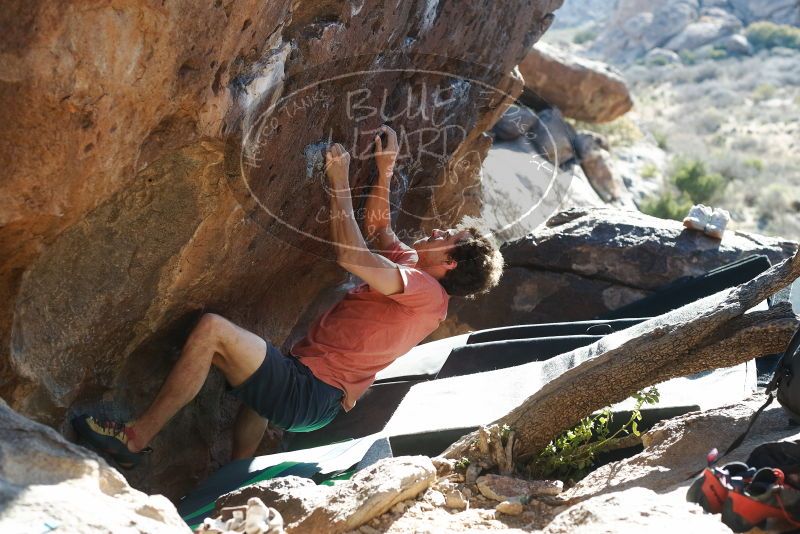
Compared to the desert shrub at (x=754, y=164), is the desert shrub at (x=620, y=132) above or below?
above

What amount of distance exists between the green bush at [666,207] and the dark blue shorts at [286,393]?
1623 cm

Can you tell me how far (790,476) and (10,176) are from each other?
272 centimetres

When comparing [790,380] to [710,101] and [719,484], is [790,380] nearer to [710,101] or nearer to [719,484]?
[719,484]

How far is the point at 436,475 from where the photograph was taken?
423 centimetres

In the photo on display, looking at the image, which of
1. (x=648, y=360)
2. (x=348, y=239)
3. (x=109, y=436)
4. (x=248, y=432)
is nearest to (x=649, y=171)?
(x=248, y=432)

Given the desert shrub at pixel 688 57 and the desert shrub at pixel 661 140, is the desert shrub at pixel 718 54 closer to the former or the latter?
the desert shrub at pixel 688 57

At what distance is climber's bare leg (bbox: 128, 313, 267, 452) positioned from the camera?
457cm

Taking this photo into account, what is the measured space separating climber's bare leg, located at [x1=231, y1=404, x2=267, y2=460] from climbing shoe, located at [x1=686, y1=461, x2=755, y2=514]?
245 cm

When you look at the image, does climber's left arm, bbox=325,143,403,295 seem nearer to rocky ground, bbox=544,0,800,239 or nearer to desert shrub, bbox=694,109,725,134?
rocky ground, bbox=544,0,800,239

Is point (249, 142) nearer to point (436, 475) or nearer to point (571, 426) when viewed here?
point (436, 475)

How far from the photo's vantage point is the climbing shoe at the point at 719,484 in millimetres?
3385

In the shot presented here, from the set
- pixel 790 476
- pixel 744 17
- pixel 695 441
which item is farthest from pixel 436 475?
pixel 744 17

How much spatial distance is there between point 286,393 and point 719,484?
2.19 m

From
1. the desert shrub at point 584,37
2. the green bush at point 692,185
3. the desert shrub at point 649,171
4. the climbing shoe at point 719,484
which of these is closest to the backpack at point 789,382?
the climbing shoe at point 719,484
